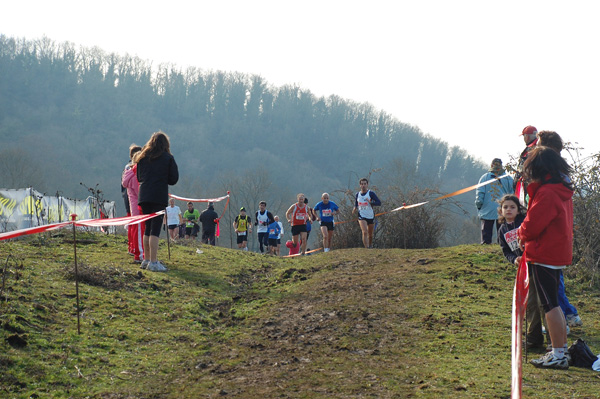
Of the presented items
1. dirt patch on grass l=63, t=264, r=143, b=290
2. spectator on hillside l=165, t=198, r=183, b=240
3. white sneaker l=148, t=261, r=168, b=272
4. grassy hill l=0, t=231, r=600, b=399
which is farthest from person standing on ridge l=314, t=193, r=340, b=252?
dirt patch on grass l=63, t=264, r=143, b=290

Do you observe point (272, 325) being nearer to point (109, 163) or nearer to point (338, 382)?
point (338, 382)

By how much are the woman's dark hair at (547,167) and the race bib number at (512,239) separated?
1.00 metres

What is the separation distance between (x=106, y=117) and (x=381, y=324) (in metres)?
113

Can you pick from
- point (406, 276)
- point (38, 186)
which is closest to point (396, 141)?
point (38, 186)

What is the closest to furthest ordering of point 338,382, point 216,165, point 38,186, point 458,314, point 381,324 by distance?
point 338,382 < point 381,324 < point 458,314 < point 38,186 < point 216,165

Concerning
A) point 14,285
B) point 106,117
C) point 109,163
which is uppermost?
point 106,117

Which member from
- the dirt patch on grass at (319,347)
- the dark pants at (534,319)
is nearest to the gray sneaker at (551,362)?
the dark pants at (534,319)

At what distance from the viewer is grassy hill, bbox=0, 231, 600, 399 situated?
448 centimetres

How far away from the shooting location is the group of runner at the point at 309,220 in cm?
1520

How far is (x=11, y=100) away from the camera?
105 meters

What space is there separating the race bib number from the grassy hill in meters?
0.88

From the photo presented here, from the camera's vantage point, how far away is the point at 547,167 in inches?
200

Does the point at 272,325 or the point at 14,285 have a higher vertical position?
the point at 14,285

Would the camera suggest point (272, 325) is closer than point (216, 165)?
Yes
